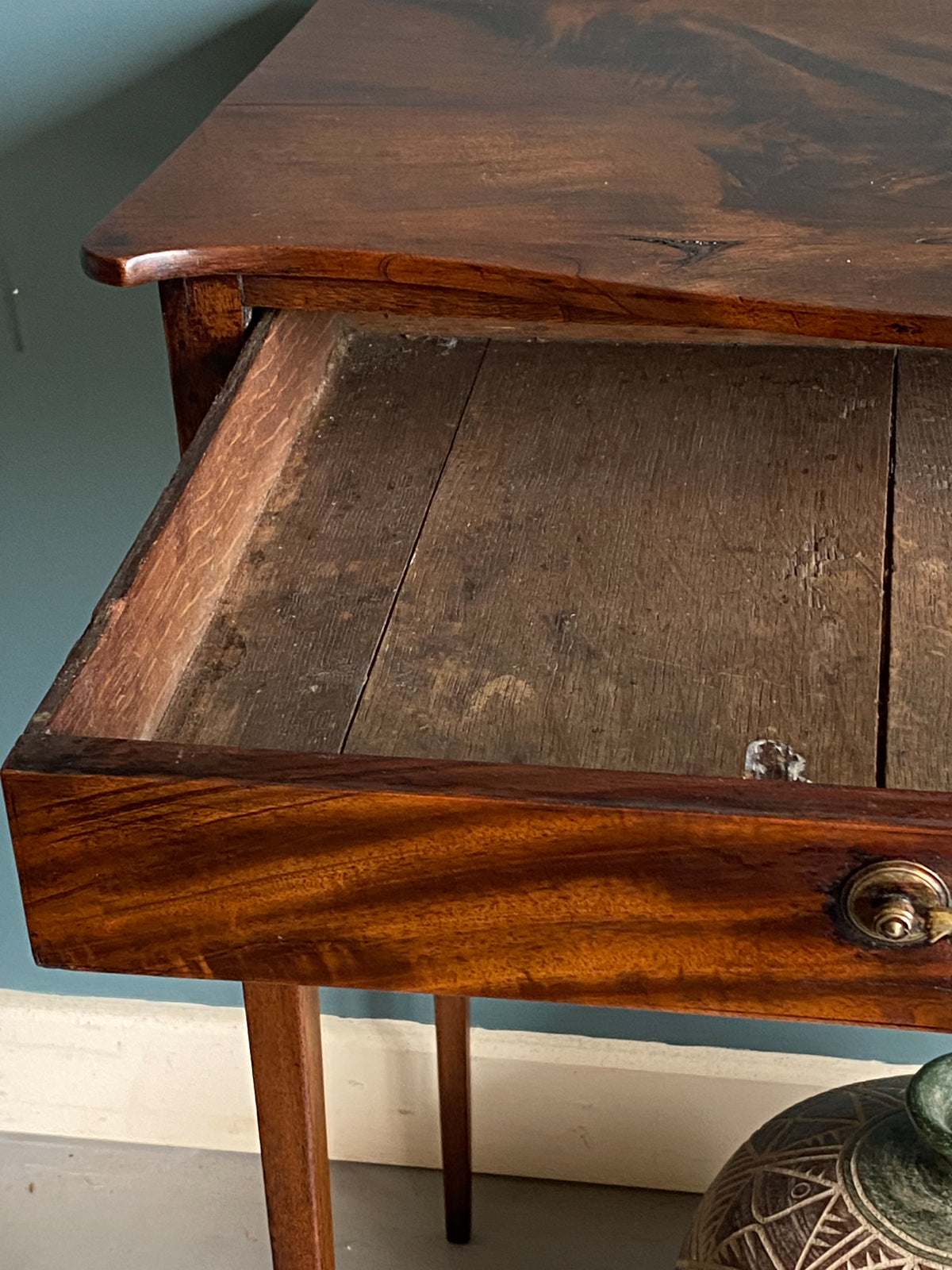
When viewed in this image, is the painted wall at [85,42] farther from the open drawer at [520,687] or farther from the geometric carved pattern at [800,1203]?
the geometric carved pattern at [800,1203]

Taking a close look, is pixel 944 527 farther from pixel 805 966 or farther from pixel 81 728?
pixel 81 728

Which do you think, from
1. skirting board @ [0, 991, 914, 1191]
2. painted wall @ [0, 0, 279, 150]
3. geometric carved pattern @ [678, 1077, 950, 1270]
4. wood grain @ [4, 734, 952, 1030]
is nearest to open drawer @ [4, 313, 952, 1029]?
wood grain @ [4, 734, 952, 1030]

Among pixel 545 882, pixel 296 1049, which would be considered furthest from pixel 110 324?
pixel 545 882

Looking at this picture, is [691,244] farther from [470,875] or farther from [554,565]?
[470,875]

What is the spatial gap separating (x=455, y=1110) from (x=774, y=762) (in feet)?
2.47

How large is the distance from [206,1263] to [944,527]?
3.13ft

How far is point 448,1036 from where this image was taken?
113 centimetres

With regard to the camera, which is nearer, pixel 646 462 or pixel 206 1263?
pixel 646 462

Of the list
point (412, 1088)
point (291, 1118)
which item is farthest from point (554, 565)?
point (412, 1088)

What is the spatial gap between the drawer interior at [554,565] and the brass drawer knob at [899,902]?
0.28 feet

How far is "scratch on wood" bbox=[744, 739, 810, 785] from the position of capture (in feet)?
1.69

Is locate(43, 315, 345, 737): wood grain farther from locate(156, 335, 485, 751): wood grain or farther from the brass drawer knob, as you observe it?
the brass drawer knob

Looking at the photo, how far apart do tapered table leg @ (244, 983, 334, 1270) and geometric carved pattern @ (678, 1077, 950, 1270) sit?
0.29 metres

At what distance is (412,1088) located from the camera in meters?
1.31
